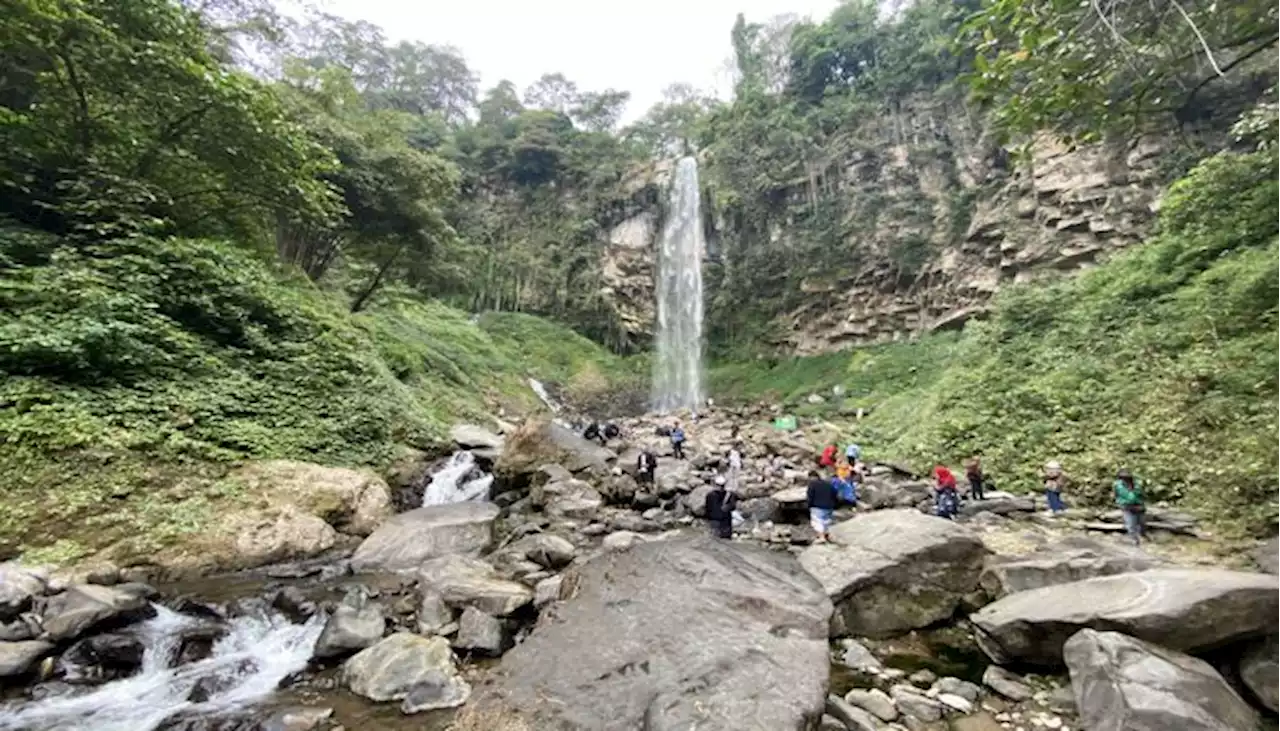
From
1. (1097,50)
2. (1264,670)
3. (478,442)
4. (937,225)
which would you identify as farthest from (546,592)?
(937,225)

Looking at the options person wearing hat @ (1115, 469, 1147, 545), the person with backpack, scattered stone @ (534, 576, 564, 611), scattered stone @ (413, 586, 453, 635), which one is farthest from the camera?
the person with backpack

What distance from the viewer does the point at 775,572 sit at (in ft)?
17.7

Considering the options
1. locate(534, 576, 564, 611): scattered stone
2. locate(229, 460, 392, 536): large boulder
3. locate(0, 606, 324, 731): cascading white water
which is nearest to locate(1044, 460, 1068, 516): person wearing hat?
locate(534, 576, 564, 611): scattered stone

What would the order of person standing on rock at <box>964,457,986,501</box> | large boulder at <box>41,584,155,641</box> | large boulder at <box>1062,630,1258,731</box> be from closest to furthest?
large boulder at <box>1062,630,1258,731</box>
large boulder at <box>41,584,155,641</box>
person standing on rock at <box>964,457,986,501</box>

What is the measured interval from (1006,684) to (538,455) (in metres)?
9.43

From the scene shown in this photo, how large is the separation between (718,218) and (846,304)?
10249mm

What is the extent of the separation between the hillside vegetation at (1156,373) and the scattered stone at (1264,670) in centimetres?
347

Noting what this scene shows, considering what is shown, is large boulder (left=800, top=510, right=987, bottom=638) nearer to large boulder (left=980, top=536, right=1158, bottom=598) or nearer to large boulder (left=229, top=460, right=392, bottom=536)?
large boulder (left=980, top=536, right=1158, bottom=598)

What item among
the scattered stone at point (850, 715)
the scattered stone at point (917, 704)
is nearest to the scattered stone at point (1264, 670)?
the scattered stone at point (917, 704)

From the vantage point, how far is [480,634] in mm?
5258

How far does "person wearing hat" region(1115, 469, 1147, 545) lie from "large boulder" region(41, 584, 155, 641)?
35.5ft

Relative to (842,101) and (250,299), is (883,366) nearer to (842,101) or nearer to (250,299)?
(842,101)

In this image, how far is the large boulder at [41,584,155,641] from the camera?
5074 millimetres

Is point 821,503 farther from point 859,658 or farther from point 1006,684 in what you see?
point 1006,684
